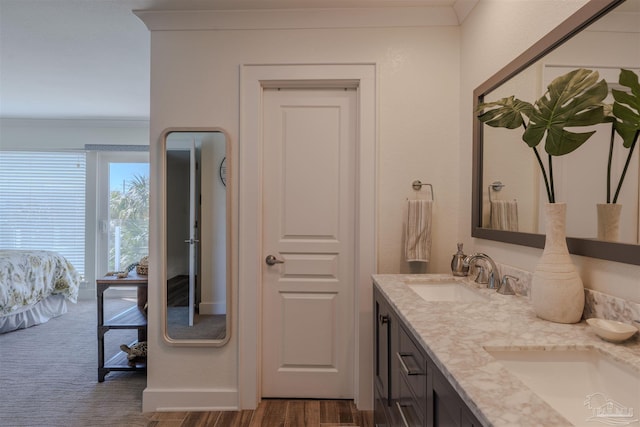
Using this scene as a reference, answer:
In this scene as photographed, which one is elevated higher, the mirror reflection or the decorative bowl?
the mirror reflection

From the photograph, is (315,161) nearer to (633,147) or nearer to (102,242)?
(633,147)

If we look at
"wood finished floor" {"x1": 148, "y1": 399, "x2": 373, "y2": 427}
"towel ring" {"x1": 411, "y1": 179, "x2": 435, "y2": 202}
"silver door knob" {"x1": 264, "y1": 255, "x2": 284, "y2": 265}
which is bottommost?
"wood finished floor" {"x1": 148, "y1": 399, "x2": 373, "y2": 427}

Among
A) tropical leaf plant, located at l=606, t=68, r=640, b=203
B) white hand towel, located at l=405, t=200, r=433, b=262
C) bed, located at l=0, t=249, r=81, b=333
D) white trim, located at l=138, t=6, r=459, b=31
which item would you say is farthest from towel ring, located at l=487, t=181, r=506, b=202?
bed, located at l=0, t=249, r=81, b=333

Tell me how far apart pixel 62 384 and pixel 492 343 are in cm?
287

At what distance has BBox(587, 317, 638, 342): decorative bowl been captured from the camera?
842 millimetres

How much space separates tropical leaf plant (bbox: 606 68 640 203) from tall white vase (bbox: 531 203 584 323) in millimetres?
165

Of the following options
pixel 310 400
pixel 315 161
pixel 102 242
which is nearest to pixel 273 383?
pixel 310 400

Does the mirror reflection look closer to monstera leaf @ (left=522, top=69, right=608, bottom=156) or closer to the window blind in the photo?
monstera leaf @ (left=522, top=69, right=608, bottom=156)

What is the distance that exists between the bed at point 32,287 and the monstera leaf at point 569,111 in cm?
449

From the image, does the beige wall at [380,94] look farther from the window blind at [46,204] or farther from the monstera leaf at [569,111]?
the window blind at [46,204]

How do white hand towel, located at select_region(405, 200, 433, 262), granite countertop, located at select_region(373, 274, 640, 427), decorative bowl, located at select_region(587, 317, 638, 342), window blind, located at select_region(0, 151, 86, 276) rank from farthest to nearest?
window blind, located at select_region(0, 151, 86, 276) < white hand towel, located at select_region(405, 200, 433, 262) < decorative bowl, located at select_region(587, 317, 638, 342) < granite countertop, located at select_region(373, 274, 640, 427)

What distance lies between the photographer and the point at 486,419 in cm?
56

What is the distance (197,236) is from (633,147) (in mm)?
2039

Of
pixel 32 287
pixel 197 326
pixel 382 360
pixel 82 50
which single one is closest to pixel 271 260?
pixel 197 326
